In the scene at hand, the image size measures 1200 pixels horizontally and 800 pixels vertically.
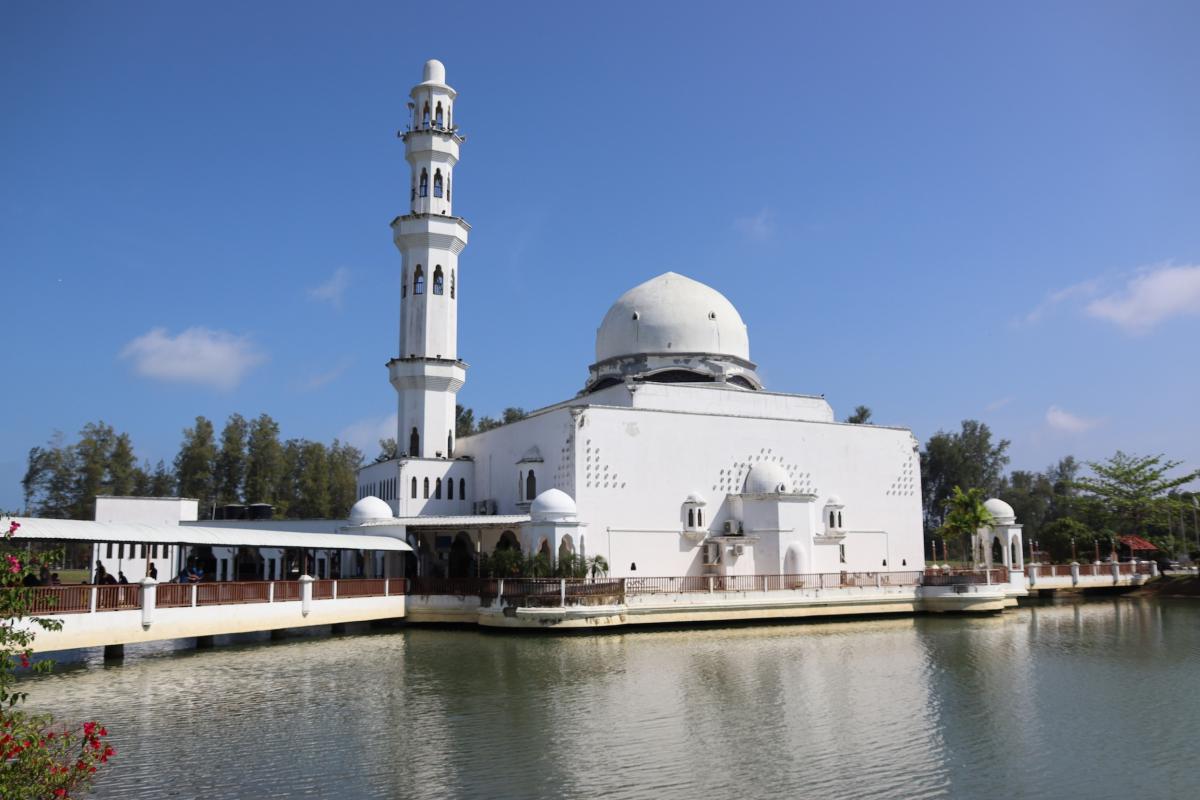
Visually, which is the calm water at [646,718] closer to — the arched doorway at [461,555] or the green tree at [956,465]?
the arched doorway at [461,555]

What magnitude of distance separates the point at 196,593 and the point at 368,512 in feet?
30.0

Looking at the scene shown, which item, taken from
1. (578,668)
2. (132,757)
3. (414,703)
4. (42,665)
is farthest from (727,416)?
(42,665)

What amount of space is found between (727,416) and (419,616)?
12694mm

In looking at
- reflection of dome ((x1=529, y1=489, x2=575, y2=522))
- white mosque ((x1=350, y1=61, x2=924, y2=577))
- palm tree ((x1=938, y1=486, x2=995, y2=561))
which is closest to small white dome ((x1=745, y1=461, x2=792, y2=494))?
white mosque ((x1=350, y1=61, x2=924, y2=577))

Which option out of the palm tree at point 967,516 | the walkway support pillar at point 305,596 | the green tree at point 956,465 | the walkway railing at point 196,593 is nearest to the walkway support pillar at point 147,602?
the walkway railing at point 196,593

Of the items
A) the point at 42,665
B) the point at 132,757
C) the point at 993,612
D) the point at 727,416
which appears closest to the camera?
the point at 42,665

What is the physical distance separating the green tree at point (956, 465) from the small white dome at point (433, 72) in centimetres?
4390

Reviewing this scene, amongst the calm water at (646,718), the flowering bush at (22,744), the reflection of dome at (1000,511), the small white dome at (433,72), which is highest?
the small white dome at (433,72)

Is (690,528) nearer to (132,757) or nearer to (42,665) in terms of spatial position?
(132,757)

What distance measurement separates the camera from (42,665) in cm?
746

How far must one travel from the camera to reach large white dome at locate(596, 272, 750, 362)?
3706 centimetres

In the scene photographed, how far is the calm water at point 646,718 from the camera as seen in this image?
35.6 feet

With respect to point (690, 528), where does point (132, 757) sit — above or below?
below

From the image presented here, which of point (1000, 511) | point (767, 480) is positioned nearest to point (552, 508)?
point (767, 480)
